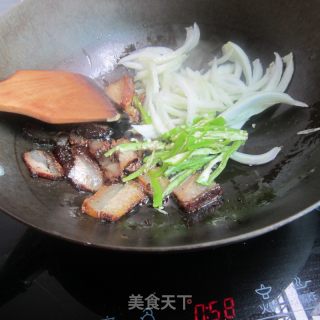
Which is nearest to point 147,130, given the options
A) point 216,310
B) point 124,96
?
point 124,96

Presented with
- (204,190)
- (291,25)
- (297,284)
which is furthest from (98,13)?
(297,284)

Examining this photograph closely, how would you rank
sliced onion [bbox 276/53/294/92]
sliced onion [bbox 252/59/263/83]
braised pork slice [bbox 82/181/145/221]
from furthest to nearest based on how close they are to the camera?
sliced onion [bbox 252/59/263/83], sliced onion [bbox 276/53/294/92], braised pork slice [bbox 82/181/145/221]

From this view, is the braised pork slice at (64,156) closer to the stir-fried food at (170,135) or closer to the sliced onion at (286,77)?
the stir-fried food at (170,135)

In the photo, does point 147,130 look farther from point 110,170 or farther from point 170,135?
point 110,170

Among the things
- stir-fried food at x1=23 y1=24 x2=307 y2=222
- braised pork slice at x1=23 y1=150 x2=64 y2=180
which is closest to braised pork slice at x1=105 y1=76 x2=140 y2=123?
stir-fried food at x1=23 y1=24 x2=307 y2=222

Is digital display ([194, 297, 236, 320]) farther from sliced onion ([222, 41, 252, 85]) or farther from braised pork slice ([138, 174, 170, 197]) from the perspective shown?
sliced onion ([222, 41, 252, 85])

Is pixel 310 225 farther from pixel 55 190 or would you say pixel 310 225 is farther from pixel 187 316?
pixel 55 190

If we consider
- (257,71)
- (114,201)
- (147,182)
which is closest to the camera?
(114,201)
